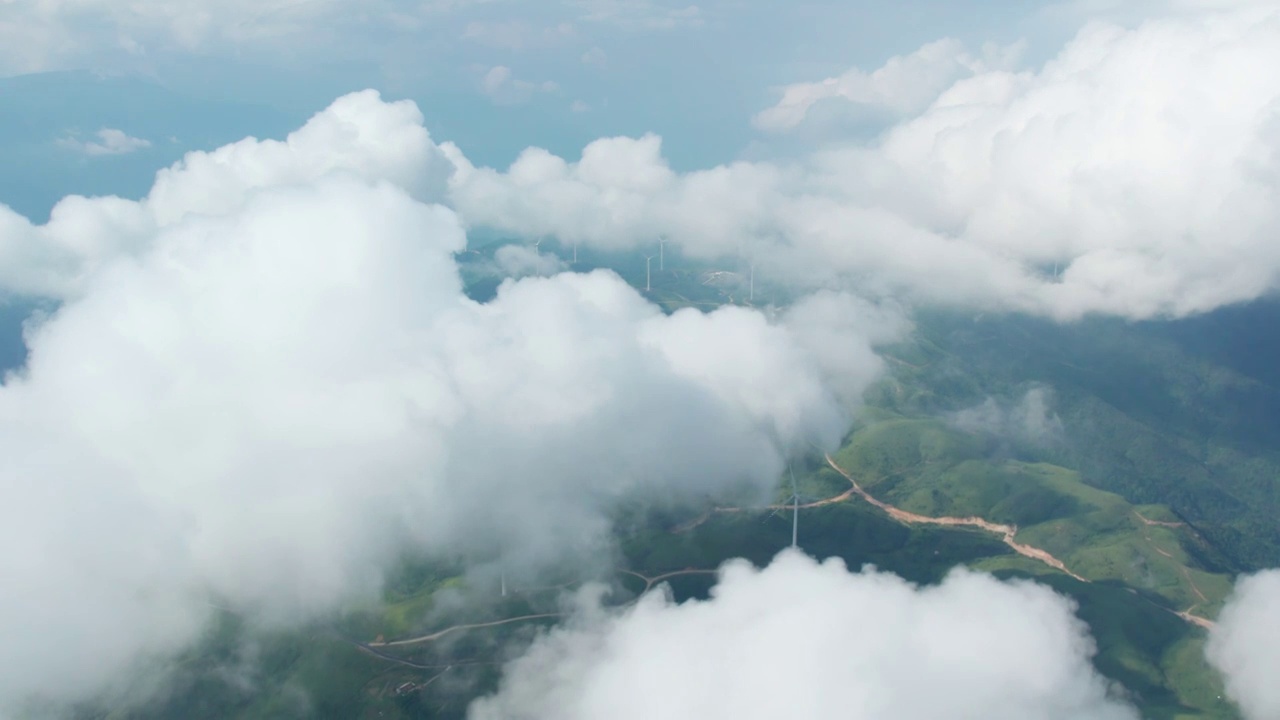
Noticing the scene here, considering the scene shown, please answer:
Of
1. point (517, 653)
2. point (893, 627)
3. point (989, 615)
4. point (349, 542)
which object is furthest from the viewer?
point (349, 542)

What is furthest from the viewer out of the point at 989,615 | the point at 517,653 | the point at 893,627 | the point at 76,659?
the point at 517,653

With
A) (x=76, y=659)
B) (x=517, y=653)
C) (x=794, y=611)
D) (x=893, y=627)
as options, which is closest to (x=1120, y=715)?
(x=893, y=627)

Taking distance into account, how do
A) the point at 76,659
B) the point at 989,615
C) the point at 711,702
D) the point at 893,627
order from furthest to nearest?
the point at 76,659 → the point at 989,615 → the point at 893,627 → the point at 711,702

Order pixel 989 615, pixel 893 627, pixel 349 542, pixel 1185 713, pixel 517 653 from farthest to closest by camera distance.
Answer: pixel 349 542 → pixel 1185 713 → pixel 517 653 → pixel 989 615 → pixel 893 627

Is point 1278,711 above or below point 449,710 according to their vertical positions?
below

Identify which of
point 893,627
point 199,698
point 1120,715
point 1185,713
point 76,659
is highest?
point 893,627

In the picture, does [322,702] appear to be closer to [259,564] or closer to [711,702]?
[259,564]

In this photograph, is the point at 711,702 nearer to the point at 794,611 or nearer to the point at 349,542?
the point at 794,611

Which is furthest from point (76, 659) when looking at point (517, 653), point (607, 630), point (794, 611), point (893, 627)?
point (893, 627)

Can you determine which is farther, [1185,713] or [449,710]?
[1185,713]

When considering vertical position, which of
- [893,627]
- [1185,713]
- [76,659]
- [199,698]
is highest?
[893,627]
